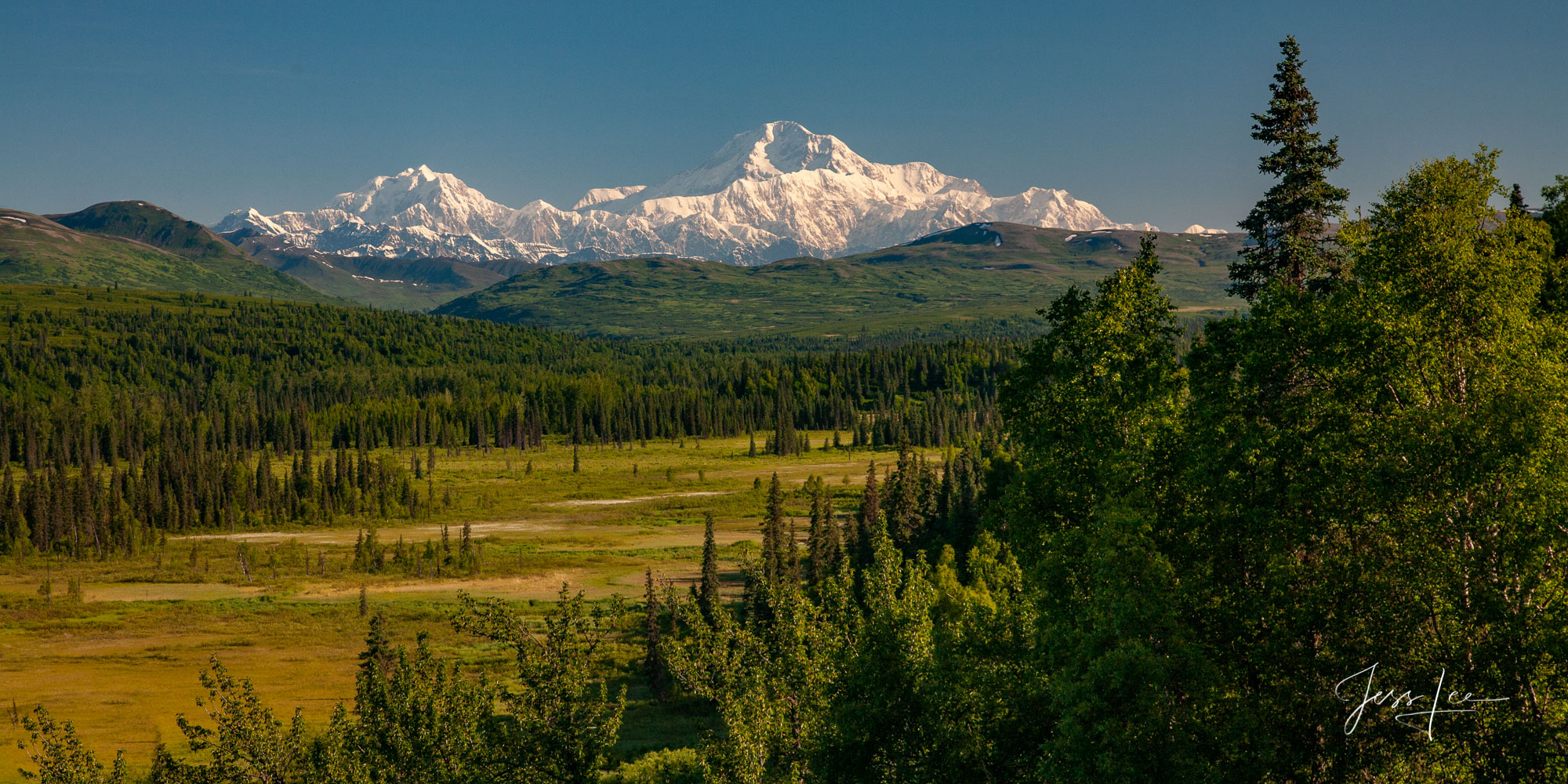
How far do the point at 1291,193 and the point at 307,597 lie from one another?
321 feet

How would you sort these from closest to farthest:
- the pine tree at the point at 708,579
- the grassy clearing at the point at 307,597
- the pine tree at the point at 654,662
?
the grassy clearing at the point at 307,597 → the pine tree at the point at 654,662 → the pine tree at the point at 708,579

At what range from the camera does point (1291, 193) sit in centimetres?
3397

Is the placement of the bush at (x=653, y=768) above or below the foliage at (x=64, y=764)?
below

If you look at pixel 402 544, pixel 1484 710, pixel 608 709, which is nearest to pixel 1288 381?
pixel 1484 710

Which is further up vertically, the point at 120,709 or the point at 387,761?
the point at 387,761

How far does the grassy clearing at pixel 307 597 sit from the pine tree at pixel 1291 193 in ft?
73.3

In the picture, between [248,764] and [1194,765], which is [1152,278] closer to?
[1194,765]

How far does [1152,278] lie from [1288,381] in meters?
4.29

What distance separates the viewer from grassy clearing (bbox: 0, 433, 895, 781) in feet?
218

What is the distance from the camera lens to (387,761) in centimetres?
3269

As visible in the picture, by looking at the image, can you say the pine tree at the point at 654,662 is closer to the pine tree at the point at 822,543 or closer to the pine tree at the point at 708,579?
the pine tree at the point at 708,579

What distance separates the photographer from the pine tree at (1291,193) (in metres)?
33.3

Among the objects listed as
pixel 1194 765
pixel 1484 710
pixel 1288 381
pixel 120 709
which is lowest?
pixel 120 709

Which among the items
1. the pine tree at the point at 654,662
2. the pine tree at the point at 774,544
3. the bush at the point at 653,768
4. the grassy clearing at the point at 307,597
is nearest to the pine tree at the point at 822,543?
the pine tree at the point at 774,544
